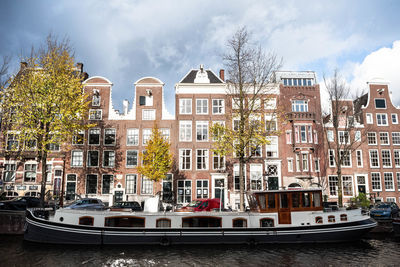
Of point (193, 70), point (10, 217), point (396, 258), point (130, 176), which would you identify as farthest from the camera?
point (193, 70)

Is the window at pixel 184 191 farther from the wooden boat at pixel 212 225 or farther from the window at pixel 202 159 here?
the wooden boat at pixel 212 225

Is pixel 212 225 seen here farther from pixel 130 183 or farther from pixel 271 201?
pixel 130 183

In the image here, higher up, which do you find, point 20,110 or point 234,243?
point 20,110

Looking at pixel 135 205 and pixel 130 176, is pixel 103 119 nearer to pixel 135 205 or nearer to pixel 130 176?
pixel 130 176

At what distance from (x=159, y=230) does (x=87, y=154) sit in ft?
67.5

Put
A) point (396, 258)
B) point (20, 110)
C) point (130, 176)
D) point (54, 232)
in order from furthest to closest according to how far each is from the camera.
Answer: point (130, 176)
point (20, 110)
point (54, 232)
point (396, 258)

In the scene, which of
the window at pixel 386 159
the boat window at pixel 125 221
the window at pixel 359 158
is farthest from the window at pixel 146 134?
the window at pixel 386 159

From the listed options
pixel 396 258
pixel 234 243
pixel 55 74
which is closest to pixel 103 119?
pixel 55 74

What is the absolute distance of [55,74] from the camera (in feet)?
84.1

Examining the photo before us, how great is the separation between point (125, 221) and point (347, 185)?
31.7 meters

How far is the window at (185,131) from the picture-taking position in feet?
120

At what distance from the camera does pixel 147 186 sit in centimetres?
3500

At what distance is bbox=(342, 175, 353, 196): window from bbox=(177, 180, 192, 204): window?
833 inches

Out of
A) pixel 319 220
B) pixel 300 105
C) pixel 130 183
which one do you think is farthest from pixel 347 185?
pixel 130 183
